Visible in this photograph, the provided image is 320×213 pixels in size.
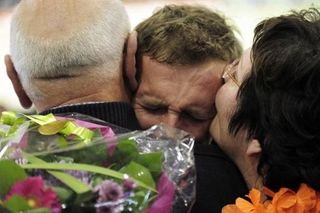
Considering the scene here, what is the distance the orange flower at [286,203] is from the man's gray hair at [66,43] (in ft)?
1.46

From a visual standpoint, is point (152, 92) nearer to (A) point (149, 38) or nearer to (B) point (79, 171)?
(A) point (149, 38)

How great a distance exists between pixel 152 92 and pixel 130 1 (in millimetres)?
1229

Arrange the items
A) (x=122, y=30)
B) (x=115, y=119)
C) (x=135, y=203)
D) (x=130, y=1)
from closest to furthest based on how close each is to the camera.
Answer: (x=135, y=203) < (x=115, y=119) < (x=122, y=30) < (x=130, y=1)

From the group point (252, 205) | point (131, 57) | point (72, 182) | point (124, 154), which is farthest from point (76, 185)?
point (131, 57)

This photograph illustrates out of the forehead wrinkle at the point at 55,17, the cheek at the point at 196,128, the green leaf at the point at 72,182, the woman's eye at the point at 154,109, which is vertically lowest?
the cheek at the point at 196,128

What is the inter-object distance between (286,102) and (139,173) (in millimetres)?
326

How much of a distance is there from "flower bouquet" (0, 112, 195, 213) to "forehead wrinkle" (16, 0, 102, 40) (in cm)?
27

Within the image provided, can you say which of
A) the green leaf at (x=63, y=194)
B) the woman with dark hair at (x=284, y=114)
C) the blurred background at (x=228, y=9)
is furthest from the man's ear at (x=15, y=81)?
the blurred background at (x=228, y=9)

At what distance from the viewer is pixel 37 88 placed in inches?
50.3

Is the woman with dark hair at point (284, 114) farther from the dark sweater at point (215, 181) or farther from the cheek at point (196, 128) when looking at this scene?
the cheek at point (196, 128)

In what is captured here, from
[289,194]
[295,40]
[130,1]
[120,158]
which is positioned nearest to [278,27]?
[295,40]

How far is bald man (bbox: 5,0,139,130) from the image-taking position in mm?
1215

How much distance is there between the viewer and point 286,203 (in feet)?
3.32

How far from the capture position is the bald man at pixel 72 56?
121cm
